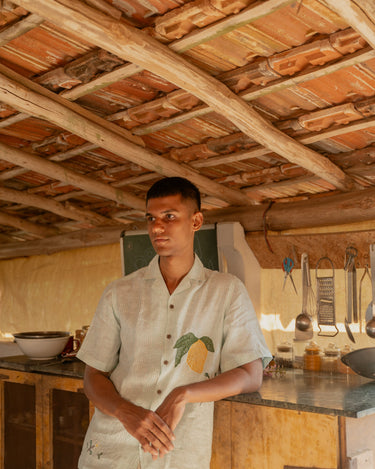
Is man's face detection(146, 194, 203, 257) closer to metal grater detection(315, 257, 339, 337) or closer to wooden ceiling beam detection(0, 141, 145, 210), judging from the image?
metal grater detection(315, 257, 339, 337)

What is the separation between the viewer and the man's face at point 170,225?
198 centimetres

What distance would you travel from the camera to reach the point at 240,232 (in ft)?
11.7

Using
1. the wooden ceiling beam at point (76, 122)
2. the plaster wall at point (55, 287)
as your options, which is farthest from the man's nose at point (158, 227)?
the plaster wall at point (55, 287)

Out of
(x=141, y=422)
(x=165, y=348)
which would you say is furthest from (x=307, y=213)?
(x=141, y=422)

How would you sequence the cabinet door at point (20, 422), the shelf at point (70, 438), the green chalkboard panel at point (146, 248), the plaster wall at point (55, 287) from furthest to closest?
the plaster wall at point (55, 287)
the green chalkboard panel at point (146, 248)
the cabinet door at point (20, 422)
the shelf at point (70, 438)

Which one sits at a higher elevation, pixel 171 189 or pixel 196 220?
pixel 171 189

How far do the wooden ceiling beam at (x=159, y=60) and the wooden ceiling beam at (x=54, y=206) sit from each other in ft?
7.37

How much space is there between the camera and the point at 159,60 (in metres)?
2.18

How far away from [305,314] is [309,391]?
0.85 m

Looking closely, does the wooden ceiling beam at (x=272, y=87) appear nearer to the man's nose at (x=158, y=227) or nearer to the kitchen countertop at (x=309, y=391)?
the man's nose at (x=158, y=227)

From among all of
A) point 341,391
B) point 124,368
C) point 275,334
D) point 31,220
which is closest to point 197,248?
point 275,334

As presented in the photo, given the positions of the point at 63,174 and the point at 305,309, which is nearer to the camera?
the point at 305,309

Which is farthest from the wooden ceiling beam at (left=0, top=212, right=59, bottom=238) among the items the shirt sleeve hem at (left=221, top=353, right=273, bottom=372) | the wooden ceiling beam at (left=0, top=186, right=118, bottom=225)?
the shirt sleeve hem at (left=221, top=353, right=273, bottom=372)

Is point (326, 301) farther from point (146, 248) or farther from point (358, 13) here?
point (358, 13)
